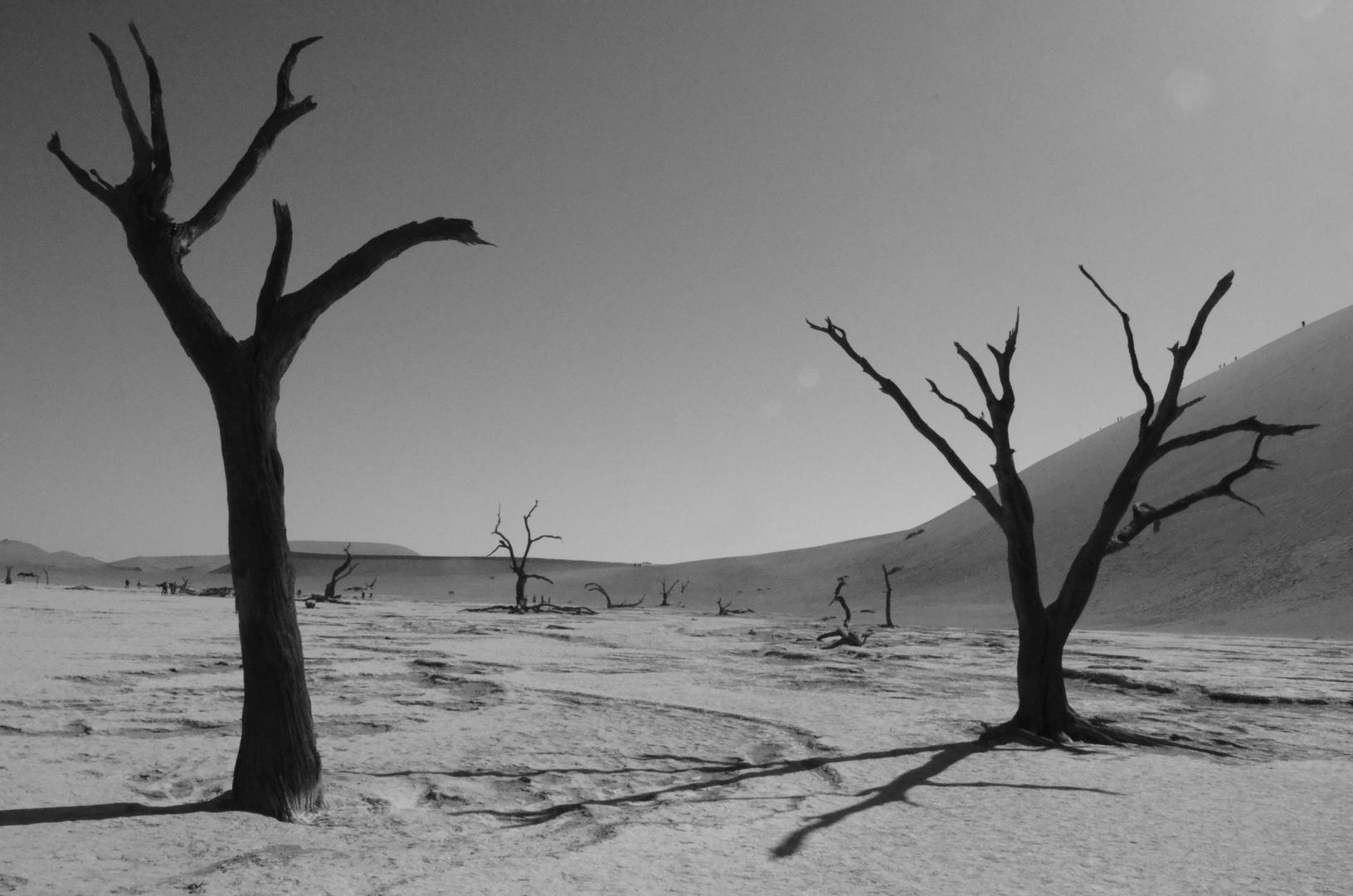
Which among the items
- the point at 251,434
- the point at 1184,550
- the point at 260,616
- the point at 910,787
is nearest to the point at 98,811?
the point at 260,616

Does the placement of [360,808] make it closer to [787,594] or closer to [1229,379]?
[787,594]

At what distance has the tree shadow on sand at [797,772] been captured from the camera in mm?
4852

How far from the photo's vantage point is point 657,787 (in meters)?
5.65

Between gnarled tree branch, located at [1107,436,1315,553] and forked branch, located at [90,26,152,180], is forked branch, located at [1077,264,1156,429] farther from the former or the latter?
forked branch, located at [90,26,152,180]

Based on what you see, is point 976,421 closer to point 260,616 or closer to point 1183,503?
point 1183,503

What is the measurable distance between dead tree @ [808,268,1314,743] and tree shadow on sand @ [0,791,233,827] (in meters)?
5.80

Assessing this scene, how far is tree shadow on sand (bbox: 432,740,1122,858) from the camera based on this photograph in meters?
4.85

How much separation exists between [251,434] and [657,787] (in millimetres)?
3225

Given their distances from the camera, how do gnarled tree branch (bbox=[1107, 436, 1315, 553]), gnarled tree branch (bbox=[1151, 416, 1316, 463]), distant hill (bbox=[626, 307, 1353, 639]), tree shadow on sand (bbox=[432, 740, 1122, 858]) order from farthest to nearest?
distant hill (bbox=[626, 307, 1353, 639])
gnarled tree branch (bbox=[1107, 436, 1315, 553])
gnarled tree branch (bbox=[1151, 416, 1316, 463])
tree shadow on sand (bbox=[432, 740, 1122, 858])

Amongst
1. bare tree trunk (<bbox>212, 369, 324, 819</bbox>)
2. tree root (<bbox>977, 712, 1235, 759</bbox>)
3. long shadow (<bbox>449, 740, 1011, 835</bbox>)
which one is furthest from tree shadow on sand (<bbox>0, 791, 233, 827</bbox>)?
tree root (<bbox>977, 712, 1235, 759</bbox>)

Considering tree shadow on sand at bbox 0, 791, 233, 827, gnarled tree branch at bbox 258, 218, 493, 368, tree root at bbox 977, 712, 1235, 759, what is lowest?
tree root at bbox 977, 712, 1235, 759

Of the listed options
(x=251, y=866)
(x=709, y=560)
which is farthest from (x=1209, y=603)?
(x=709, y=560)

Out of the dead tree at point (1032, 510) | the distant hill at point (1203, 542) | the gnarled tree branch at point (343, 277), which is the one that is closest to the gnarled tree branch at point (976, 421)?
the dead tree at point (1032, 510)

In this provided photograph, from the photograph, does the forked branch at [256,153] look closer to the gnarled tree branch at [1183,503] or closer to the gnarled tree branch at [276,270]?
the gnarled tree branch at [276,270]
